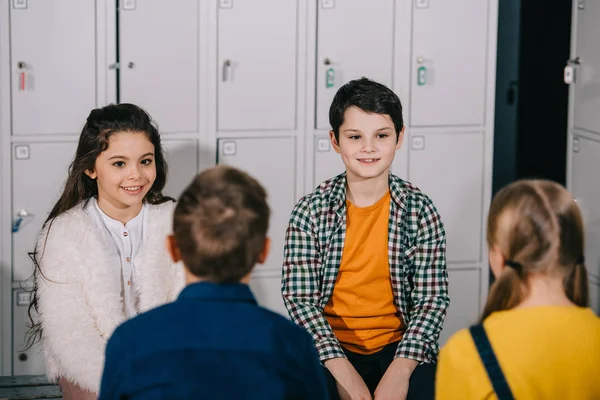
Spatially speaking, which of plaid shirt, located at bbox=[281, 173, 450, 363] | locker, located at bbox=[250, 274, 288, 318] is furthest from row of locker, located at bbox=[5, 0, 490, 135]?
plaid shirt, located at bbox=[281, 173, 450, 363]

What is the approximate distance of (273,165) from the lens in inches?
145

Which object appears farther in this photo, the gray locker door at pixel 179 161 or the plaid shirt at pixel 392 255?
the gray locker door at pixel 179 161

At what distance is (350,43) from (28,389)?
1767 mm

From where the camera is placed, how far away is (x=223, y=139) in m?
3.63

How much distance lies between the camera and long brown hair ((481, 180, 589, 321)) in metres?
1.69

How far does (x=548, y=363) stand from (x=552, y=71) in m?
3.05

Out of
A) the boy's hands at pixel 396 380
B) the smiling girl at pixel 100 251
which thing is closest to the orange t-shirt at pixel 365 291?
the boy's hands at pixel 396 380

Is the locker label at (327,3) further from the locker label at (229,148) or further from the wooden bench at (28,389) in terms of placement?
the wooden bench at (28,389)

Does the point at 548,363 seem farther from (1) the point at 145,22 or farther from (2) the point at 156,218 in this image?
(1) the point at 145,22

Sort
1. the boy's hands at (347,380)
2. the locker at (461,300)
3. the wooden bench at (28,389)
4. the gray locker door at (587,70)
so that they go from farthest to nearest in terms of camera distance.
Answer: the locker at (461,300)
the gray locker door at (587,70)
the wooden bench at (28,389)
the boy's hands at (347,380)

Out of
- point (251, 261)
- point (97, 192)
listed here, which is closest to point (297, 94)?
point (97, 192)

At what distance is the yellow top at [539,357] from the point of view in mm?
1663

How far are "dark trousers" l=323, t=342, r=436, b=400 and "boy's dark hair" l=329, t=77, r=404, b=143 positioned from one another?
1.97ft

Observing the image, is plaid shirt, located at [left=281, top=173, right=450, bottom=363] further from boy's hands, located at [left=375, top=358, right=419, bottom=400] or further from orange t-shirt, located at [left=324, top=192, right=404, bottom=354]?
boy's hands, located at [left=375, top=358, right=419, bottom=400]
